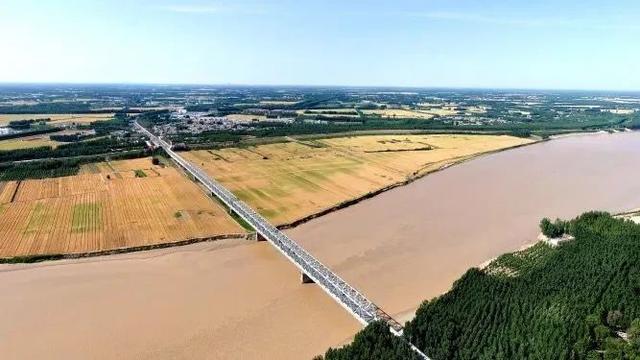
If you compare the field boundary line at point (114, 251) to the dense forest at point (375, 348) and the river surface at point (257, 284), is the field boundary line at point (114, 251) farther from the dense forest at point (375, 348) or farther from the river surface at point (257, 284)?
the dense forest at point (375, 348)

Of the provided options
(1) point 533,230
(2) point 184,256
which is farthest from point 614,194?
(2) point 184,256

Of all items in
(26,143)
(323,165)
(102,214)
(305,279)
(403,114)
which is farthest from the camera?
(403,114)

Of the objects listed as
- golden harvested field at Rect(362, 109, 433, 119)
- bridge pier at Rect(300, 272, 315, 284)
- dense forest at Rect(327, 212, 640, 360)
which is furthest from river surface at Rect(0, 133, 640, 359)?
golden harvested field at Rect(362, 109, 433, 119)

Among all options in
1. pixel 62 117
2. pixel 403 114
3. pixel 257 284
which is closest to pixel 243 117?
pixel 62 117

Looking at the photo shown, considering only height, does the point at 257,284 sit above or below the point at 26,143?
below

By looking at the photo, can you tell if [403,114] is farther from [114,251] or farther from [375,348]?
[375,348]

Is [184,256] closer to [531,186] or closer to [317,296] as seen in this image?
[317,296]

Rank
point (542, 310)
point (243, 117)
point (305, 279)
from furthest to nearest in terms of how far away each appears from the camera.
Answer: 1. point (243, 117)
2. point (305, 279)
3. point (542, 310)

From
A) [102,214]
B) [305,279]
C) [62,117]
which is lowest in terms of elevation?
[305,279]
